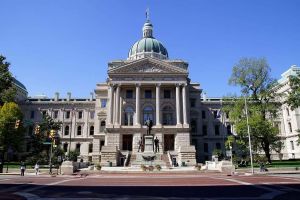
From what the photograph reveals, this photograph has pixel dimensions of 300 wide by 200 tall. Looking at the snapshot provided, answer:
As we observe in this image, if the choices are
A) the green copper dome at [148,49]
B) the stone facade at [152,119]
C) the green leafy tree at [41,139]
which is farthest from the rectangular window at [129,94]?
the green leafy tree at [41,139]

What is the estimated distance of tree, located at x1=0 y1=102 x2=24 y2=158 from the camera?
55750 mm

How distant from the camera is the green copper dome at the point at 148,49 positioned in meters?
83.1

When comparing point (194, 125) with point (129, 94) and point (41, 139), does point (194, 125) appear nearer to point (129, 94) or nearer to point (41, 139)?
point (129, 94)

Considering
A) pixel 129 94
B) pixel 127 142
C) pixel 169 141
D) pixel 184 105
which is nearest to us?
pixel 127 142

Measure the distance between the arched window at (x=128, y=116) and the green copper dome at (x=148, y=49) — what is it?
20001 mm

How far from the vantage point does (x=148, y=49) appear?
8431 cm

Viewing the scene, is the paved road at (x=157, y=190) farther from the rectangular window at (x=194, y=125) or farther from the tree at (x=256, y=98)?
the rectangular window at (x=194, y=125)

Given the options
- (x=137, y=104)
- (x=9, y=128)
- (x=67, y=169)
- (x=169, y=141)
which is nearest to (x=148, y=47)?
(x=137, y=104)

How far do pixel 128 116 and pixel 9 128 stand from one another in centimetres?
2510

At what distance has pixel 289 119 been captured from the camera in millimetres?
78188

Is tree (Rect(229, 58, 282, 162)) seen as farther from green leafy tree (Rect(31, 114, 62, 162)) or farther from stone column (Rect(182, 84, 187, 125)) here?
green leafy tree (Rect(31, 114, 62, 162))

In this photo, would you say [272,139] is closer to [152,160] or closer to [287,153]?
[152,160]

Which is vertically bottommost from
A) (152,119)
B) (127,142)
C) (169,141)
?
(127,142)

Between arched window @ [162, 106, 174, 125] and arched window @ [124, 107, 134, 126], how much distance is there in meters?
7.60
